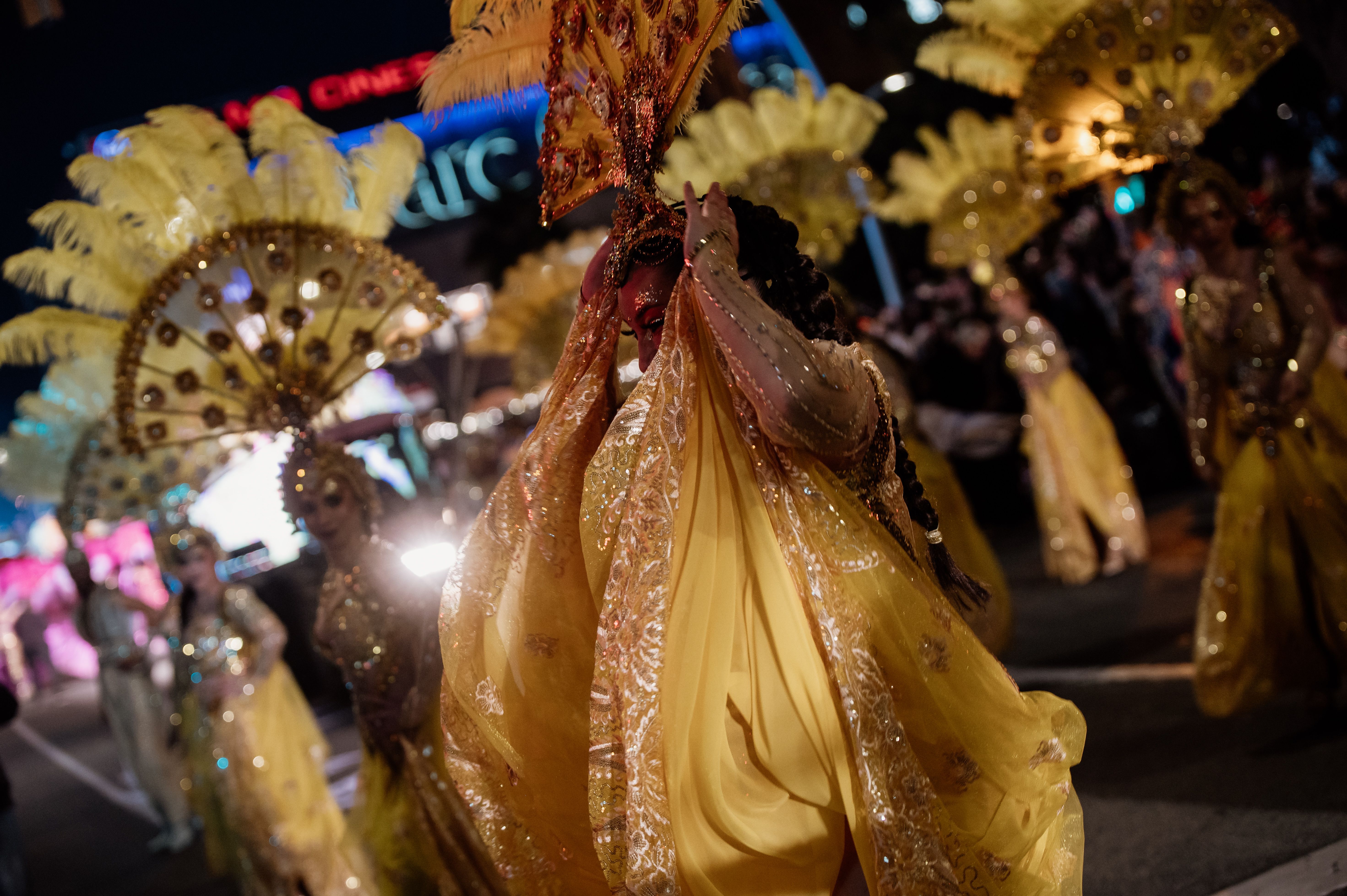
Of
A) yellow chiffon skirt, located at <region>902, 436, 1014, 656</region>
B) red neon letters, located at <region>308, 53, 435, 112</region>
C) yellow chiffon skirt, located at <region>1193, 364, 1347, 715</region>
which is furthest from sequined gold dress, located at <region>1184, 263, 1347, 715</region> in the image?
red neon letters, located at <region>308, 53, 435, 112</region>

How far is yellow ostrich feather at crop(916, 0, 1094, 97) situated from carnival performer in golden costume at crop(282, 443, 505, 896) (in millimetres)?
3582

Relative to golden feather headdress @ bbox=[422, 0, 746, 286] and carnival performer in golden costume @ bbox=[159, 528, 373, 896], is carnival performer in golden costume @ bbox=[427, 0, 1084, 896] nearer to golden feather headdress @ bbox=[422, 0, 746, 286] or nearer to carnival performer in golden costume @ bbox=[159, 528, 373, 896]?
golden feather headdress @ bbox=[422, 0, 746, 286]

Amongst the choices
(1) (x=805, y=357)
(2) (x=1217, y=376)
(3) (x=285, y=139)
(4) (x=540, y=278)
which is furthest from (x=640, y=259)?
(4) (x=540, y=278)

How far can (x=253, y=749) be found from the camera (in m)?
5.31

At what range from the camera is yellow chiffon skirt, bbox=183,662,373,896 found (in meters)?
4.89

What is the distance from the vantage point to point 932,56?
18.1 feet

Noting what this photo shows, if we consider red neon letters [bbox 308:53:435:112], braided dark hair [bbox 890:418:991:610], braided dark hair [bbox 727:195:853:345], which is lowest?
braided dark hair [bbox 890:418:991:610]

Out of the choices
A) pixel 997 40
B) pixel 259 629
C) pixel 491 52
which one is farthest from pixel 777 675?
pixel 259 629

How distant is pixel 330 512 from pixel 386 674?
0.65 metres

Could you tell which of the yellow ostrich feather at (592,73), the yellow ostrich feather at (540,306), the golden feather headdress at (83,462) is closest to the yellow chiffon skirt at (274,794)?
the golden feather headdress at (83,462)

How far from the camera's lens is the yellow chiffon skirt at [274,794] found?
16.1 ft

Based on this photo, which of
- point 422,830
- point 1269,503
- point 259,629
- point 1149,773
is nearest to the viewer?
point 422,830

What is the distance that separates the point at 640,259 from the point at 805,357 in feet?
1.67

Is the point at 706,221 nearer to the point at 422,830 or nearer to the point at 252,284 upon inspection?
the point at 252,284
